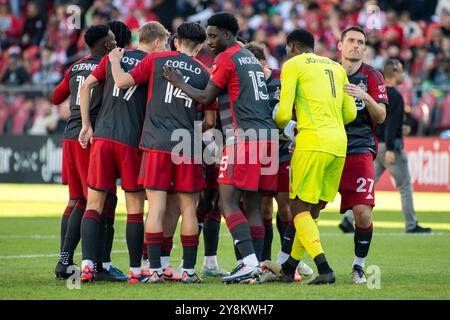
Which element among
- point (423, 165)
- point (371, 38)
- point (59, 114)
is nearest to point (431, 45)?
point (371, 38)

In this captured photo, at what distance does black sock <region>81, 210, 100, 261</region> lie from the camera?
9.36 m

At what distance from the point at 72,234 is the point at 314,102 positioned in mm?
2728

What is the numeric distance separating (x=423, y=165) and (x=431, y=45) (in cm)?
421

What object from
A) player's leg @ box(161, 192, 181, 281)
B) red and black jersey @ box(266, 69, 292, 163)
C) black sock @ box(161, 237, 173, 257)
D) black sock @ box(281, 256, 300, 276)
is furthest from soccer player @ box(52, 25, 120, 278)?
black sock @ box(281, 256, 300, 276)

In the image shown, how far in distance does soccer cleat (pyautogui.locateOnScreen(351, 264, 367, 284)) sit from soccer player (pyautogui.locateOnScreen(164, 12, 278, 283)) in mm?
966

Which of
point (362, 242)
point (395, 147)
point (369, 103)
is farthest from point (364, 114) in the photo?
point (395, 147)

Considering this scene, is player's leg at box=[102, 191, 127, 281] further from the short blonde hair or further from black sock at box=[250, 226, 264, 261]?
the short blonde hair

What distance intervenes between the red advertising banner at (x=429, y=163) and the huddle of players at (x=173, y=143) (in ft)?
43.2

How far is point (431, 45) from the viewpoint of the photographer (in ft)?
85.1

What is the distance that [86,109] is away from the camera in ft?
31.1

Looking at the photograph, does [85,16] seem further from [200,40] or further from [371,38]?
[200,40]

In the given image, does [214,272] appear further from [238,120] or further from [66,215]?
[238,120]

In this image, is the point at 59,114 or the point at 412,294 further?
the point at 59,114
